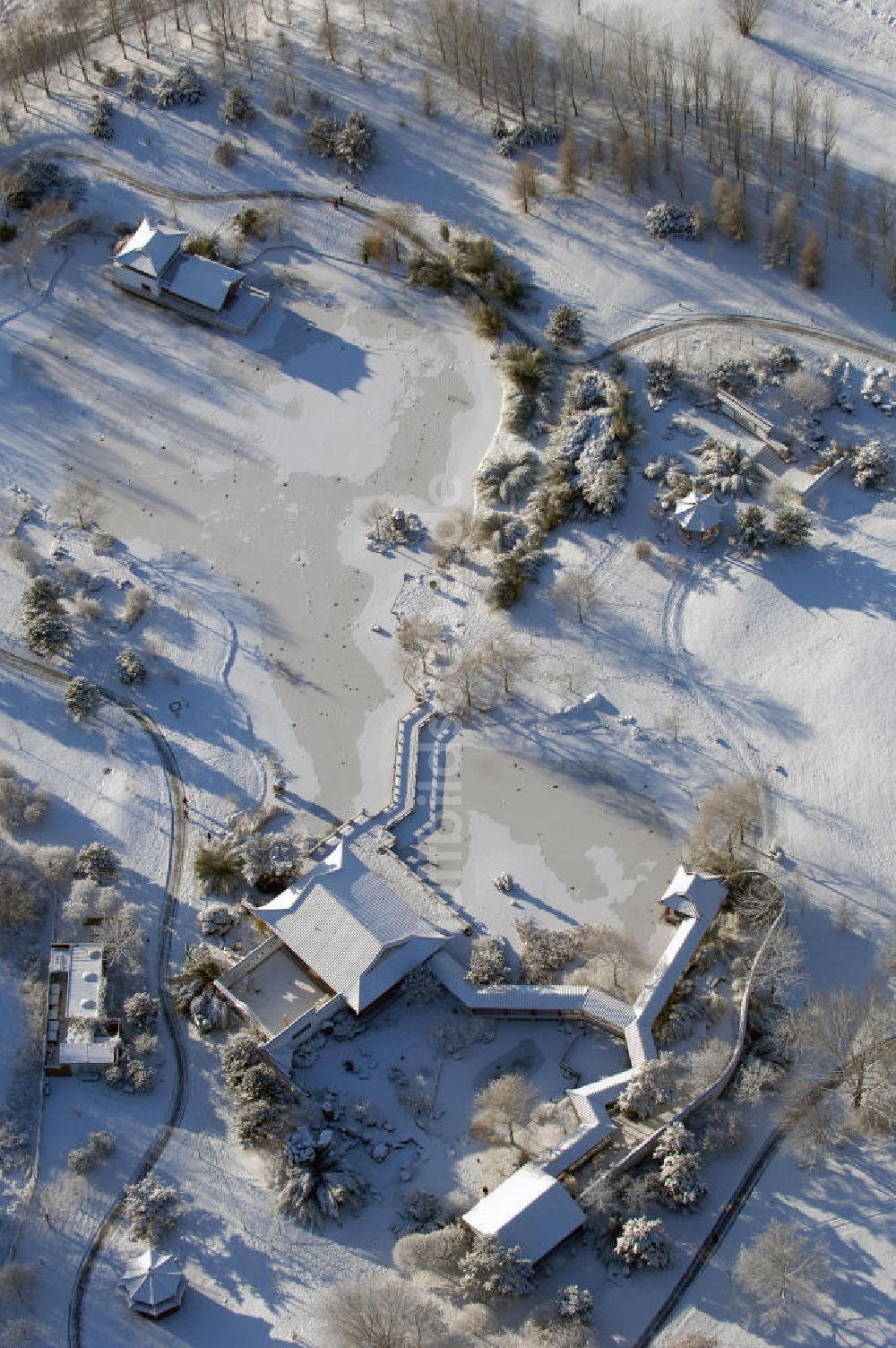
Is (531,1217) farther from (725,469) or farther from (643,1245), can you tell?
(725,469)

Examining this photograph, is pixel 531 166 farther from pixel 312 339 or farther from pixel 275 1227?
pixel 275 1227

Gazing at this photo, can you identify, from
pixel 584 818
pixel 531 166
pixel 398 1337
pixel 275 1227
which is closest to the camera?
pixel 398 1337

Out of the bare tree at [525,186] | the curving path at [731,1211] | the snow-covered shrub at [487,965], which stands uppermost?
the bare tree at [525,186]

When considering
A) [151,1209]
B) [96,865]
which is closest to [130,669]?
[96,865]

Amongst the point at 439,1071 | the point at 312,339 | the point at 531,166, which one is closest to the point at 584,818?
the point at 439,1071

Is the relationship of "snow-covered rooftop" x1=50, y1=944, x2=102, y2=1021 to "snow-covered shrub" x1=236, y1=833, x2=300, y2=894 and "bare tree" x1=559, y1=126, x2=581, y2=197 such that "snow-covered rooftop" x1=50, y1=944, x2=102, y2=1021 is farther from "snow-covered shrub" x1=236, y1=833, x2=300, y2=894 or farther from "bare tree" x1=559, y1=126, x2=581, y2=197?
"bare tree" x1=559, y1=126, x2=581, y2=197

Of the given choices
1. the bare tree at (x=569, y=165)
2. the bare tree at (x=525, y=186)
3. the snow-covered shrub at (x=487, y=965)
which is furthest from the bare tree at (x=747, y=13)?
the snow-covered shrub at (x=487, y=965)

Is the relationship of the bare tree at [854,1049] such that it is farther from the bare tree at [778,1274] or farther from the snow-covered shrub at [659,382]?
the snow-covered shrub at [659,382]
